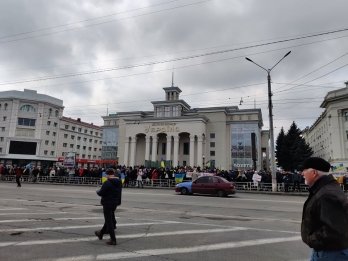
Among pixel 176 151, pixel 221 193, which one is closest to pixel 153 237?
pixel 221 193

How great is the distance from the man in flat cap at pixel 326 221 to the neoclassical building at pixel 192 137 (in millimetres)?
67858

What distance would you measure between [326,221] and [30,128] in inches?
3512

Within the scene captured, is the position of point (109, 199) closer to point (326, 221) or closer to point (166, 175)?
point (326, 221)

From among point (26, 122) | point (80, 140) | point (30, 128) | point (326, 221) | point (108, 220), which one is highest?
point (26, 122)

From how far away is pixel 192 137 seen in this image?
72875mm

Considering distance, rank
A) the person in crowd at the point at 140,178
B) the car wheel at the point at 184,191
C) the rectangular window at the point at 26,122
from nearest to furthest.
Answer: the car wheel at the point at 184,191
the person in crowd at the point at 140,178
the rectangular window at the point at 26,122

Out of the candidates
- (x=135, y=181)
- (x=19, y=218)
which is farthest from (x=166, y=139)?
(x=19, y=218)

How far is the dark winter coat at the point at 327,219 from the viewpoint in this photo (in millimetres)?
2938

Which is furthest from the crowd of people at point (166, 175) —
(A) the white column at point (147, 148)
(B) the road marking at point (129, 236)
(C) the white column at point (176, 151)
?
(C) the white column at point (176, 151)

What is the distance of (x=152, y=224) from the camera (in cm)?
1002

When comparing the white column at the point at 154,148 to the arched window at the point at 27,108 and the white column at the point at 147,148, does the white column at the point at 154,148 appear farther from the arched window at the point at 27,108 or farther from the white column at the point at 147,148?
the arched window at the point at 27,108

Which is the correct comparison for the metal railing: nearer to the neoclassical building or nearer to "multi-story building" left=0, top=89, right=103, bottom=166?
the neoclassical building

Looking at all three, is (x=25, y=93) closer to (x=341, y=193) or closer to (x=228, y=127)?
(x=228, y=127)

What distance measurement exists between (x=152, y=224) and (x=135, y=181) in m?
21.3
